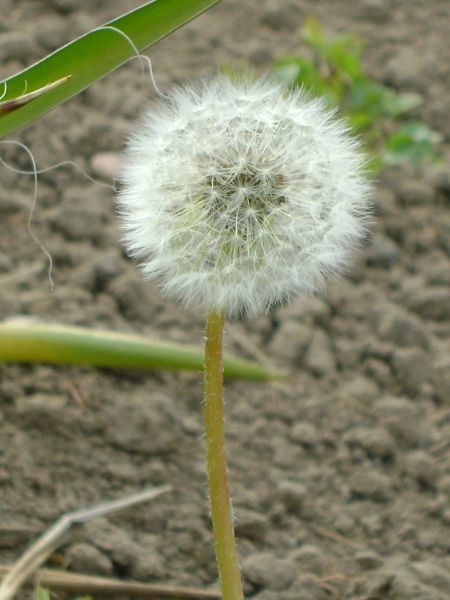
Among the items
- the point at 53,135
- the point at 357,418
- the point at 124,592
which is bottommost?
the point at 124,592

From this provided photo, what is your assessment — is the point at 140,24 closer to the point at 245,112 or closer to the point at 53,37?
the point at 245,112

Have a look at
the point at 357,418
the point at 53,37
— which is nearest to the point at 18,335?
the point at 357,418

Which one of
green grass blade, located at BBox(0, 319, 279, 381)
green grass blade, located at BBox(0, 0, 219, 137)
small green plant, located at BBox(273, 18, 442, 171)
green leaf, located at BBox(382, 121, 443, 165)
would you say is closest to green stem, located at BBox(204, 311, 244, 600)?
green grass blade, located at BBox(0, 0, 219, 137)

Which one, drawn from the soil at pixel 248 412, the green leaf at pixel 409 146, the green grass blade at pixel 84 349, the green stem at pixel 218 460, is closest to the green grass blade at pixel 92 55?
the green stem at pixel 218 460

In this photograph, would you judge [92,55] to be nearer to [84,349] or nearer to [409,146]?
[84,349]

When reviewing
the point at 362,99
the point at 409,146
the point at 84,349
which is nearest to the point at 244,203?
the point at 84,349

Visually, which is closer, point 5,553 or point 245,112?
point 245,112
